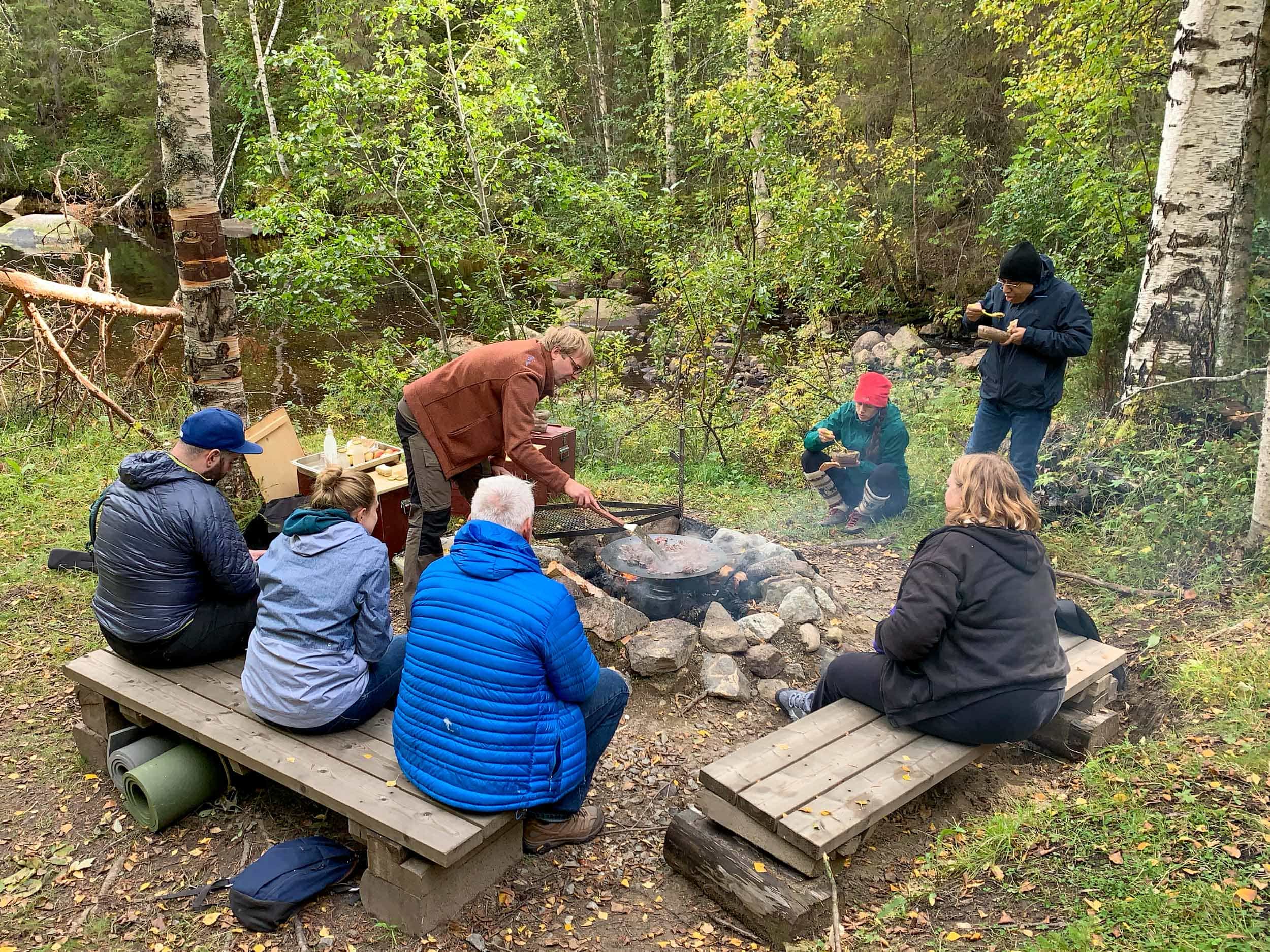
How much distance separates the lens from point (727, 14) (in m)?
21.6

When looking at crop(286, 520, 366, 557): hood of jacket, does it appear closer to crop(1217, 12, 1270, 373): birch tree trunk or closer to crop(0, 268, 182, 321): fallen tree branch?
crop(0, 268, 182, 321): fallen tree branch

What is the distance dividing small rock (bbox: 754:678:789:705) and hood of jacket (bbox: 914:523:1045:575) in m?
1.68

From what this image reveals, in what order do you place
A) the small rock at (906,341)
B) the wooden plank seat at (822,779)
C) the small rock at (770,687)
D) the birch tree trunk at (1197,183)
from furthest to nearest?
→ the small rock at (906,341) < the birch tree trunk at (1197,183) < the small rock at (770,687) < the wooden plank seat at (822,779)

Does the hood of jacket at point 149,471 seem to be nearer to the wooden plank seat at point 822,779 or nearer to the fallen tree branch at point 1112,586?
the wooden plank seat at point 822,779

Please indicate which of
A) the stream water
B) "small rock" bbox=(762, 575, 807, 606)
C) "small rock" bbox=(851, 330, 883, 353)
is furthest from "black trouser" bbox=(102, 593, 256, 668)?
"small rock" bbox=(851, 330, 883, 353)

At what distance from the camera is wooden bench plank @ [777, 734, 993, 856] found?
2891 millimetres

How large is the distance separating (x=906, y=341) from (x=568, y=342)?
35.9 ft

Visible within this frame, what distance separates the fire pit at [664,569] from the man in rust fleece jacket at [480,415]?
498 millimetres

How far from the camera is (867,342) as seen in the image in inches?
587

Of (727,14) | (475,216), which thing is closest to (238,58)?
(727,14)

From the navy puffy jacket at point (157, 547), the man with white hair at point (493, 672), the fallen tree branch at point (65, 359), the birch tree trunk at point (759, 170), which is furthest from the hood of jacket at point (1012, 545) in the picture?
the fallen tree branch at point (65, 359)

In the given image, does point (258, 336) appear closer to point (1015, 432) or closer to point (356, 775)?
point (1015, 432)

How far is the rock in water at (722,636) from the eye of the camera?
4801 millimetres

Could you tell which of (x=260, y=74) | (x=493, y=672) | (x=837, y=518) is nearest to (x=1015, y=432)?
(x=837, y=518)
